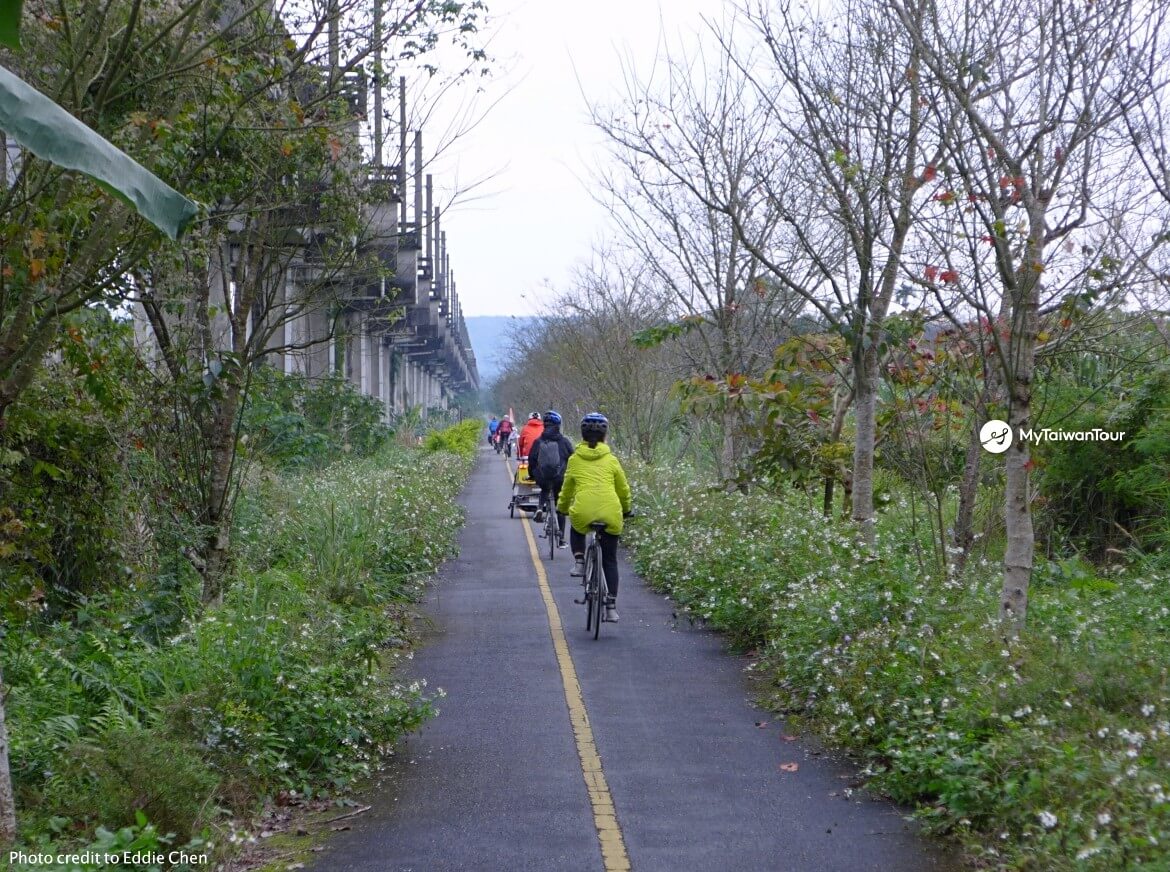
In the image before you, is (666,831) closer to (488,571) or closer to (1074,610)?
(1074,610)

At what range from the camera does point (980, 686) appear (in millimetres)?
6883

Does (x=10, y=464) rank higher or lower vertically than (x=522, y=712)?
higher

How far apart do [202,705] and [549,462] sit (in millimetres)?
11617

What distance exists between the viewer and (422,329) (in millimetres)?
52562

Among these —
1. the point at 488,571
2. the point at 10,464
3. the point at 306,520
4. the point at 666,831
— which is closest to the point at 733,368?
the point at 488,571

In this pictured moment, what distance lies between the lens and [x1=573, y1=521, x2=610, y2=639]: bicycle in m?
11.9

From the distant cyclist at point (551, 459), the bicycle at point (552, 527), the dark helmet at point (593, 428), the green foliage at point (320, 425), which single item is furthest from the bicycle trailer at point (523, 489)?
the dark helmet at point (593, 428)

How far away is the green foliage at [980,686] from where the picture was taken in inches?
206

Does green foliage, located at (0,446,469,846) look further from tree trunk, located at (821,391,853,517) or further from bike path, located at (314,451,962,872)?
tree trunk, located at (821,391,853,517)

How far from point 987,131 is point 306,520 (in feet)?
28.1

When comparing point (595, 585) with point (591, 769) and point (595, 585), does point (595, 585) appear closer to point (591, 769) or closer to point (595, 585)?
point (595, 585)

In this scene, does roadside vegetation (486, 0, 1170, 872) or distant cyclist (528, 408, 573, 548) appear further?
distant cyclist (528, 408, 573, 548)

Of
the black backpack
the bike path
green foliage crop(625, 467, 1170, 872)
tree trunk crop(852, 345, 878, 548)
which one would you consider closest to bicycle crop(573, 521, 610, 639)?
the bike path

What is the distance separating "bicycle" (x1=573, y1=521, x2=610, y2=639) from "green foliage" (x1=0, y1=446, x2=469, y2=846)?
181cm
